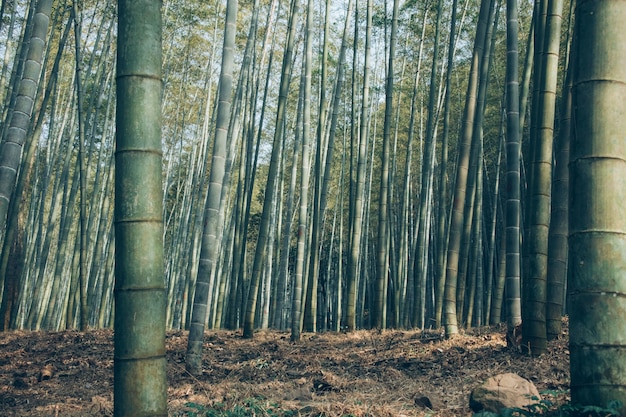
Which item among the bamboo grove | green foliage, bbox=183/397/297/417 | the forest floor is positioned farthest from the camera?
the bamboo grove

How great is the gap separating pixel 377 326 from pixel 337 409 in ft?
15.2

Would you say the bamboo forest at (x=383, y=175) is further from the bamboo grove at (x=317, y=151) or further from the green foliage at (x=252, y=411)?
the green foliage at (x=252, y=411)

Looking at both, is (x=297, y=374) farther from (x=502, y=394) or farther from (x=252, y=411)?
(x=502, y=394)

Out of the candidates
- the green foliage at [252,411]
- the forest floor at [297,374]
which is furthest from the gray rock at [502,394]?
the green foliage at [252,411]

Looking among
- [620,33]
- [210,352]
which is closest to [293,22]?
[210,352]

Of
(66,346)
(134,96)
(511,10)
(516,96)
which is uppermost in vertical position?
(511,10)

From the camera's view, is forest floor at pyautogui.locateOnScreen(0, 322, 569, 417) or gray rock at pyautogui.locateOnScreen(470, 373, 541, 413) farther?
forest floor at pyautogui.locateOnScreen(0, 322, 569, 417)

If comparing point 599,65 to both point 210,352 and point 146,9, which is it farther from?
point 210,352

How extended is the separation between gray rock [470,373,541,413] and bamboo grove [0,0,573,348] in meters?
1.10

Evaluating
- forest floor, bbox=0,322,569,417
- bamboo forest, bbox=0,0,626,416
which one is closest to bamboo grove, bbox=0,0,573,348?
bamboo forest, bbox=0,0,626,416

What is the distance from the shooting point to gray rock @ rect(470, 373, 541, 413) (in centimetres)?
266

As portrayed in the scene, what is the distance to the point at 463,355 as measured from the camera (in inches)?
178

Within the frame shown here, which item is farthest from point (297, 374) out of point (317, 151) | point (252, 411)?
point (317, 151)

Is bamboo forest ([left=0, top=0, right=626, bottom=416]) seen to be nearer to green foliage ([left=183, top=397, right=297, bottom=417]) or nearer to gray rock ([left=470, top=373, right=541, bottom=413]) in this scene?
gray rock ([left=470, top=373, right=541, bottom=413])
